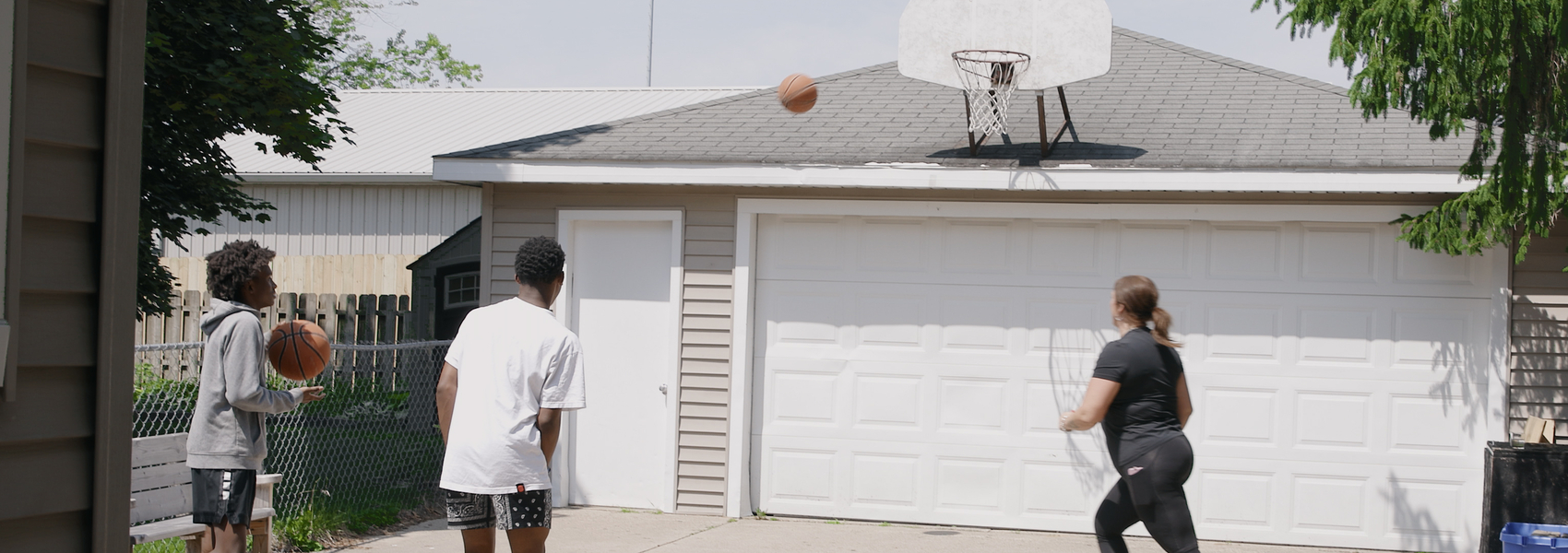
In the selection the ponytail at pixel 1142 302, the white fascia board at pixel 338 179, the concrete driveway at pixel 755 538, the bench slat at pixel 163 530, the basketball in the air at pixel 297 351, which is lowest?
the concrete driveway at pixel 755 538

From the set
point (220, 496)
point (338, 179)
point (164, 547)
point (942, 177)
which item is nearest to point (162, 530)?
point (220, 496)

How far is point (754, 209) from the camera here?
873 centimetres

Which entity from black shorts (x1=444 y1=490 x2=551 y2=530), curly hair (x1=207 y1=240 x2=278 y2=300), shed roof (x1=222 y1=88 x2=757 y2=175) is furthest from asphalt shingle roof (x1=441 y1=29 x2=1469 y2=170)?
shed roof (x1=222 y1=88 x2=757 y2=175)

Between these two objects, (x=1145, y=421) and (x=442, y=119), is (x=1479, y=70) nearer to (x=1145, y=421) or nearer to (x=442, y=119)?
(x=1145, y=421)

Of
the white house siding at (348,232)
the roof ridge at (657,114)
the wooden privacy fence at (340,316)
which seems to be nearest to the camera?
the roof ridge at (657,114)

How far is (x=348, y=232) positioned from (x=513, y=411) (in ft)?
49.2

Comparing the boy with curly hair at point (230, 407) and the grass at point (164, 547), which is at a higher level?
the boy with curly hair at point (230, 407)

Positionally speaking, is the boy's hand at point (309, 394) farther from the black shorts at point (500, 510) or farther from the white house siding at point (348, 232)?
the white house siding at point (348, 232)

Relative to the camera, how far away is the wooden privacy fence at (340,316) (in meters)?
12.7

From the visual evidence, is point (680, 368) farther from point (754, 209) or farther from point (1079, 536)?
point (1079, 536)

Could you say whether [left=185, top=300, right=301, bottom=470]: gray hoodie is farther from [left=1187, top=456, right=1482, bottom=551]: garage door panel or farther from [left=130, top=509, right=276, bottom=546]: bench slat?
[left=1187, top=456, right=1482, bottom=551]: garage door panel

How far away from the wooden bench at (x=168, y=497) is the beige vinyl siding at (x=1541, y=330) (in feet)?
23.9

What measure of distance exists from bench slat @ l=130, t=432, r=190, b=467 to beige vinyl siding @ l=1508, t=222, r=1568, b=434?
759 centimetres

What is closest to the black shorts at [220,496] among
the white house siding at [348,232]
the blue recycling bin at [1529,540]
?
the blue recycling bin at [1529,540]
